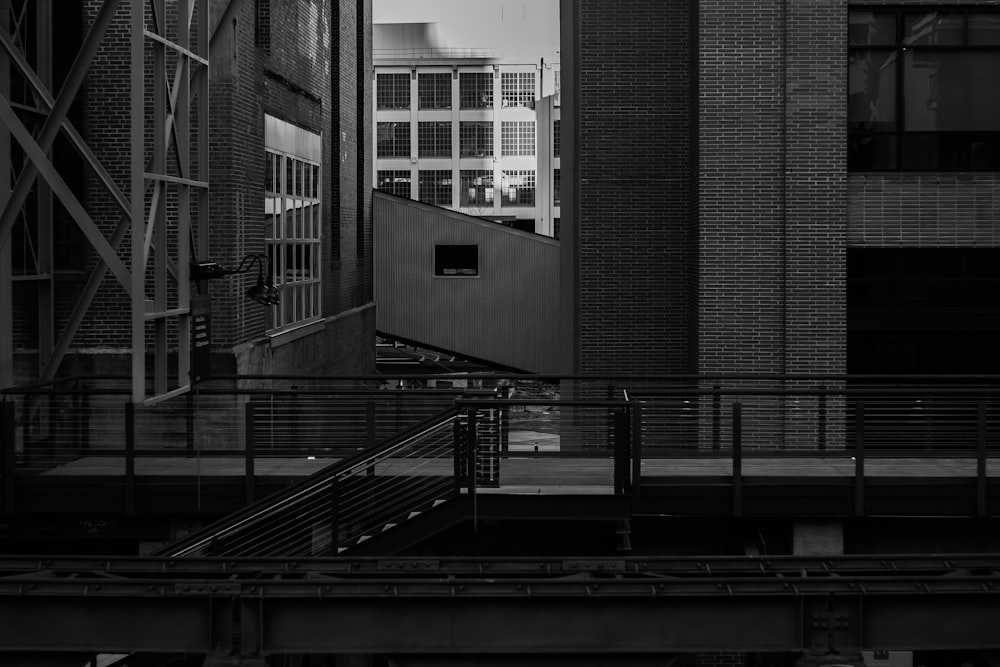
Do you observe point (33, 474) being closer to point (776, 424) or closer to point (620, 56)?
point (776, 424)

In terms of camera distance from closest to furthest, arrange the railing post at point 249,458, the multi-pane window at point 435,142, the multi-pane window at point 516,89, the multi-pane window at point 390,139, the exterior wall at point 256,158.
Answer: the railing post at point 249,458 < the exterior wall at point 256,158 < the multi-pane window at point 390,139 < the multi-pane window at point 435,142 < the multi-pane window at point 516,89

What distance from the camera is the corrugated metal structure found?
38125 millimetres

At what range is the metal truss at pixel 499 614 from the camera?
12.5m

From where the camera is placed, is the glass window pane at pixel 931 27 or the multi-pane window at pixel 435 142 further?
the multi-pane window at pixel 435 142

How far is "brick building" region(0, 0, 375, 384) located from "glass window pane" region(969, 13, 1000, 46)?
39.2ft

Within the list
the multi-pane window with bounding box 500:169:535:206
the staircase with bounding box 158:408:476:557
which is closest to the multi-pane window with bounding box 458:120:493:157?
the multi-pane window with bounding box 500:169:535:206

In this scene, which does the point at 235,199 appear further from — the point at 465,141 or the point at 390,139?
the point at 465,141

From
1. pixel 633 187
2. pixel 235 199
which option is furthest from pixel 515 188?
pixel 235 199

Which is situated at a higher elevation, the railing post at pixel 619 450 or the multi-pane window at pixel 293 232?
the multi-pane window at pixel 293 232

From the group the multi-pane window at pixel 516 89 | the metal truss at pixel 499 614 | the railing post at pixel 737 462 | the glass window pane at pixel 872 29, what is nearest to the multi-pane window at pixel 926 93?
the glass window pane at pixel 872 29

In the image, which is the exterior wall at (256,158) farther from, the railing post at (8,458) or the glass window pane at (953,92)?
the glass window pane at (953,92)

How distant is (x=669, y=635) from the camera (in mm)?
12648

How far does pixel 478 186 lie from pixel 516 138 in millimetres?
4990

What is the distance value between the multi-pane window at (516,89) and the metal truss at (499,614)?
9855cm
